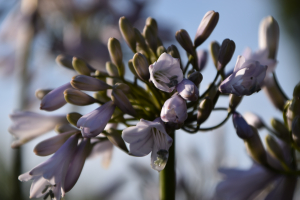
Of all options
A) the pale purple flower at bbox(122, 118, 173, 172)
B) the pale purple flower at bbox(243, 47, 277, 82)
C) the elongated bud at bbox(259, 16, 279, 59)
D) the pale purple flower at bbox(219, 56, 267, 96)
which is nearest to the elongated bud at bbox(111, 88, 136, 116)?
the pale purple flower at bbox(122, 118, 173, 172)

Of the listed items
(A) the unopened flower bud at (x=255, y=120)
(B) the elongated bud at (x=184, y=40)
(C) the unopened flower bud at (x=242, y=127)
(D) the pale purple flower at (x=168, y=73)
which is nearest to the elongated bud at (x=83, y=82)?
(D) the pale purple flower at (x=168, y=73)

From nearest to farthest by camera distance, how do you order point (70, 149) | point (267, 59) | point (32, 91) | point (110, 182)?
point (70, 149) → point (267, 59) → point (110, 182) → point (32, 91)

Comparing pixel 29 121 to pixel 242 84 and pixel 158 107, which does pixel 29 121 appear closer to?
pixel 158 107

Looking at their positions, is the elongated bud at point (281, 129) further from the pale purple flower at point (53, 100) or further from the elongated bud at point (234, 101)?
the pale purple flower at point (53, 100)

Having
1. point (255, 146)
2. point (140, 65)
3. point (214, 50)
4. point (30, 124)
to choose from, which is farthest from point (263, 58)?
point (30, 124)

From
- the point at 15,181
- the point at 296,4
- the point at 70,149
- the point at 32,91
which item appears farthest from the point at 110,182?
the point at 296,4

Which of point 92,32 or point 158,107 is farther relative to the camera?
point 92,32
